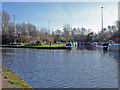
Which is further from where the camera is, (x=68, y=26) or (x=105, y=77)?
(x=68, y=26)

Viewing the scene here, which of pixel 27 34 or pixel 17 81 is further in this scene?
pixel 27 34

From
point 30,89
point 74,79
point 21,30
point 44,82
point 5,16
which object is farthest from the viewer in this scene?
point 21,30

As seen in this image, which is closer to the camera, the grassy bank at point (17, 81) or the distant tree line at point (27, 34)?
the grassy bank at point (17, 81)

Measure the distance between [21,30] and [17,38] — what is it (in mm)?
6050

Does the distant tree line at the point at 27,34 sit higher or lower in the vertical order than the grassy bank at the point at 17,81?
higher

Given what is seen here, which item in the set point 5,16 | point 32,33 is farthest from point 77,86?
point 32,33

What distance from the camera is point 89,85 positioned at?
370 inches

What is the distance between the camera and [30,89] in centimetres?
853

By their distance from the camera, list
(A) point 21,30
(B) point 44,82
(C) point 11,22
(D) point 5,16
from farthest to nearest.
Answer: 1. (A) point 21,30
2. (C) point 11,22
3. (D) point 5,16
4. (B) point 44,82

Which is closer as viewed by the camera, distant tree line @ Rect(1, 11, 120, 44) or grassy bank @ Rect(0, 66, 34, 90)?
grassy bank @ Rect(0, 66, 34, 90)

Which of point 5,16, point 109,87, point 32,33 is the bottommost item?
point 109,87

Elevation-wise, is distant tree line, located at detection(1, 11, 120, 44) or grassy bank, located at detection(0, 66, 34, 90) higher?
distant tree line, located at detection(1, 11, 120, 44)

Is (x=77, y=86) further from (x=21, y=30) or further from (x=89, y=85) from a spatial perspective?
(x=21, y=30)

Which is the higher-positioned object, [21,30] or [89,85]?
[21,30]
